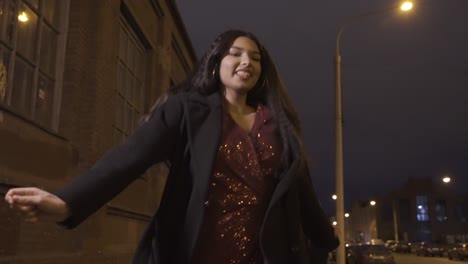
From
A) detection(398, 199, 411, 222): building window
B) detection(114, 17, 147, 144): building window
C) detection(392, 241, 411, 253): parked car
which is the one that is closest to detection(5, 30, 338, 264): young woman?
detection(114, 17, 147, 144): building window

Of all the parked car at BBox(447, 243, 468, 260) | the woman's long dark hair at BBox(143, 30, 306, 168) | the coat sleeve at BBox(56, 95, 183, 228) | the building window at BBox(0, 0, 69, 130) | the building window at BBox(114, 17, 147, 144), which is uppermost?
the building window at BBox(114, 17, 147, 144)

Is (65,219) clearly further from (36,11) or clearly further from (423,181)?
(423,181)

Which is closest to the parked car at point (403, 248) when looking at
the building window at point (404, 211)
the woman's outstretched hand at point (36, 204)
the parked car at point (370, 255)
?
the building window at point (404, 211)

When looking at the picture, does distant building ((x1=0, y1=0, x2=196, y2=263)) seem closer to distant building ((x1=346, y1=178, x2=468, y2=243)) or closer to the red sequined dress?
the red sequined dress

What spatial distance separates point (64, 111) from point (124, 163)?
257 inches

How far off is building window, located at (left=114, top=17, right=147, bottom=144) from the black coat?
8.65 metres

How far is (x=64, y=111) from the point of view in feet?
26.9

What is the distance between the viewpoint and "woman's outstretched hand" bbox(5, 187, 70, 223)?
175 cm

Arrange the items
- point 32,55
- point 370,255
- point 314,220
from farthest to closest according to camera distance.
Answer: point 370,255
point 32,55
point 314,220

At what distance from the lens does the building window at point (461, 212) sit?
98.2m

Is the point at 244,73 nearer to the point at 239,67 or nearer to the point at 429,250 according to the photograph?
Answer: the point at 239,67

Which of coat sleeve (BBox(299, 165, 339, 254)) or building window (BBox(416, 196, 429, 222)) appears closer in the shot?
coat sleeve (BBox(299, 165, 339, 254))

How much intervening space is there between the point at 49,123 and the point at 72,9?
178 cm

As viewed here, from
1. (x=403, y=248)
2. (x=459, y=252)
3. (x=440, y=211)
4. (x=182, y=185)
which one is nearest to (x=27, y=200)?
(x=182, y=185)
